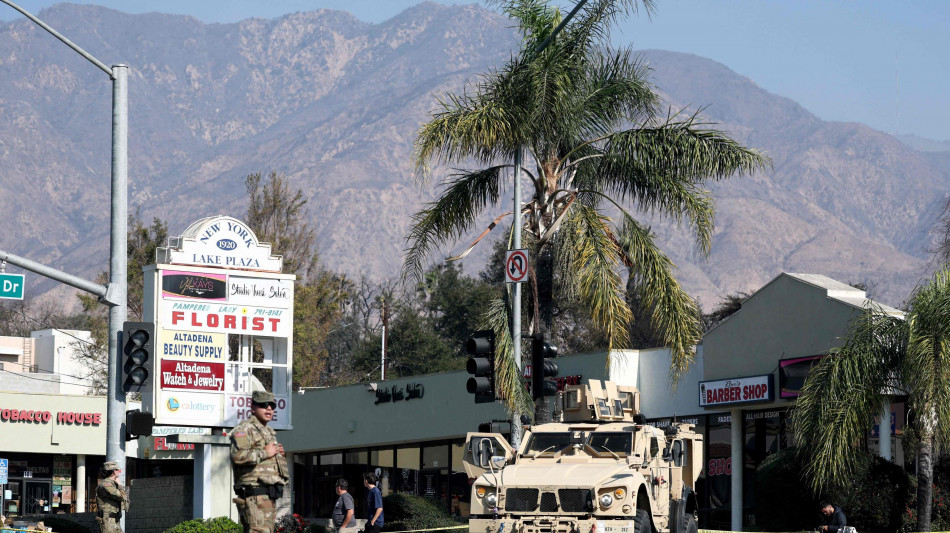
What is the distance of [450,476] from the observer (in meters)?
41.6

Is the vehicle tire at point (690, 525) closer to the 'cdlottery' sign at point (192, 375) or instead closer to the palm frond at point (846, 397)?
the palm frond at point (846, 397)

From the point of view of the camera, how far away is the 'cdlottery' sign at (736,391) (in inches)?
1241

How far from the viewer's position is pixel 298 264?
239 ft

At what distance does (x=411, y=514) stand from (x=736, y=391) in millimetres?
8509

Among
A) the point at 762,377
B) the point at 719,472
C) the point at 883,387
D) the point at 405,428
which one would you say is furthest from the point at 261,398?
the point at 405,428

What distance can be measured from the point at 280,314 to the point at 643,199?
971 cm

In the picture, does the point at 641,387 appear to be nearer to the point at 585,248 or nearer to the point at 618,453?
the point at 585,248

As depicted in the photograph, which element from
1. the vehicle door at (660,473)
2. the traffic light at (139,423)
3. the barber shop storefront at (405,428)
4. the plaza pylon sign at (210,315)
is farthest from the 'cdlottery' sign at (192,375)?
the vehicle door at (660,473)

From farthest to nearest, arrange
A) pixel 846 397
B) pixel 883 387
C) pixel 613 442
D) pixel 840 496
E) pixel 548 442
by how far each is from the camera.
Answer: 1. pixel 840 496
2. pixel 883 387
3. pixel 846 397
4. pixel 548 442
5. pixel 613 442

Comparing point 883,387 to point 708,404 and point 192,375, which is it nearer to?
point 708,404

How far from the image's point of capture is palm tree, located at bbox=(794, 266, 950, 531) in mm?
23500

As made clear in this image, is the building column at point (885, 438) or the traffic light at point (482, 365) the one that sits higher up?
the traffic light at point (482, 365)

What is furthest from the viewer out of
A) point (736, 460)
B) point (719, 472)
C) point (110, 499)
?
point (719, 472)

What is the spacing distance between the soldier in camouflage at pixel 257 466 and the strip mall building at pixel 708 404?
14532mm
